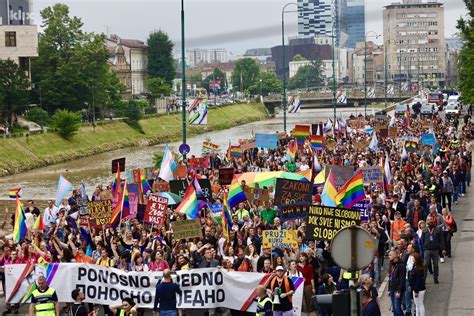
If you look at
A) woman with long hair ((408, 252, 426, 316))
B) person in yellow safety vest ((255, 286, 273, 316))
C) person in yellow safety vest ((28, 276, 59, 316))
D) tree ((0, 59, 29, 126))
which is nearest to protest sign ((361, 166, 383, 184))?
woman with long hair ((408, 252, 426, 316))

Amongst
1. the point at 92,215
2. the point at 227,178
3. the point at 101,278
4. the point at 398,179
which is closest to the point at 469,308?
the point at 101,278

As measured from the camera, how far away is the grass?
65.2m

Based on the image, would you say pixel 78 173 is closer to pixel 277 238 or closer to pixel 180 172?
pixel 180 172

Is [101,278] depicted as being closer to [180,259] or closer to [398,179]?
[180,259]

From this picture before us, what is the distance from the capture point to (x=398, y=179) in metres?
27.2

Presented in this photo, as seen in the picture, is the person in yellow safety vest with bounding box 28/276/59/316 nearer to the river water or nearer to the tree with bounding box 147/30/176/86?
the river water

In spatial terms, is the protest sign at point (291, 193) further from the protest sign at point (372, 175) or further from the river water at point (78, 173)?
the river water at point (78, 173)

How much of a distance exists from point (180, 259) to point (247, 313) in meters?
1.35

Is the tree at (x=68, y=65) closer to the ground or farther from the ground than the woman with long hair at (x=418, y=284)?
farther from the ground

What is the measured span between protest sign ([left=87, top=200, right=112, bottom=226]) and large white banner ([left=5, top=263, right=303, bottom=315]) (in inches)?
156

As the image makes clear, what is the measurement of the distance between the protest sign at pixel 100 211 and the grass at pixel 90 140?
40.4m

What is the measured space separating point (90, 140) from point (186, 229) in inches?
2421

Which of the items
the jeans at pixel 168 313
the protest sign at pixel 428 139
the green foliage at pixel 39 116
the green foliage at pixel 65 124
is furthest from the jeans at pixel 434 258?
the green foliage at pixel 39 116

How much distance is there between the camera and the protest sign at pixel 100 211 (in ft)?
70.5
